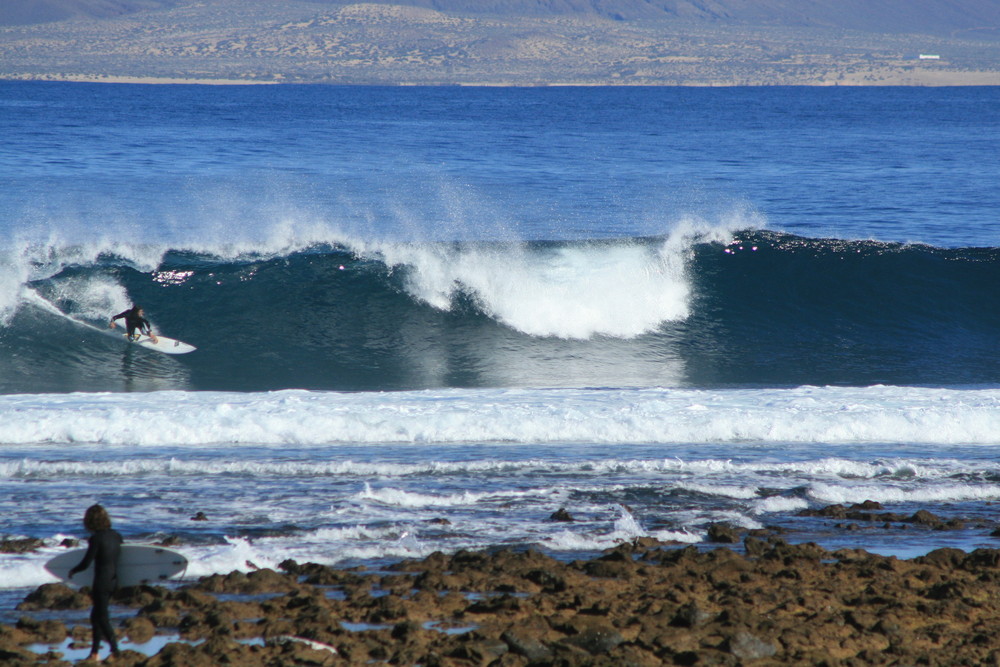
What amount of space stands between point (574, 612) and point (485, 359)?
30.4 feet

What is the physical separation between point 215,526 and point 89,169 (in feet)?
108

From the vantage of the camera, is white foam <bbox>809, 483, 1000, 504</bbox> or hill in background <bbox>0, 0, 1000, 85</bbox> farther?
hill in background <bbox>0, 0, 1000, 85</bbox>

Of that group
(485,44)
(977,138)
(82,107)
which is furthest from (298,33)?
(977,138)

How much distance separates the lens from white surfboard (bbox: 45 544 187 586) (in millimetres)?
5512

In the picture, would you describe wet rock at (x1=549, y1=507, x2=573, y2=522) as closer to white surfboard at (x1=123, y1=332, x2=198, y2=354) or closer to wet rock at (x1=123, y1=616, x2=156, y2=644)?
wet rock at (x1=123, y1=616, x2=156, y2=644)

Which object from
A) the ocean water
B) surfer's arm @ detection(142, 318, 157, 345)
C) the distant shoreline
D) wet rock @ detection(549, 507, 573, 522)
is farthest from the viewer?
the distant shoreline

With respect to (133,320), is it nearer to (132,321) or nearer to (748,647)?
(132,321)

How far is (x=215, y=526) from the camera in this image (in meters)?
7.09

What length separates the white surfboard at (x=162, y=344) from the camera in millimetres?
14648

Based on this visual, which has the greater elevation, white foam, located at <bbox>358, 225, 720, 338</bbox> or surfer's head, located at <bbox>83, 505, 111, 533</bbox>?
white foam, located at <bbox>358, 225, 720, 338</bbox>

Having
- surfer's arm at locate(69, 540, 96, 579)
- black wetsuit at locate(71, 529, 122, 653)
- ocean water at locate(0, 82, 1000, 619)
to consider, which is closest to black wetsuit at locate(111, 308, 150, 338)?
ocean water at locate(0, 82, 1000, 619)

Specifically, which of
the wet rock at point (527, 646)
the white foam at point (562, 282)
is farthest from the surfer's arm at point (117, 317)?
the wet rock at point (527, 646)

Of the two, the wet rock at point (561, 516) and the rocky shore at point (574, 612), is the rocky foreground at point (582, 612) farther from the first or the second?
the wet rock at point (561, 516)

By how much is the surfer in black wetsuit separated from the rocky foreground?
0.55 ft
